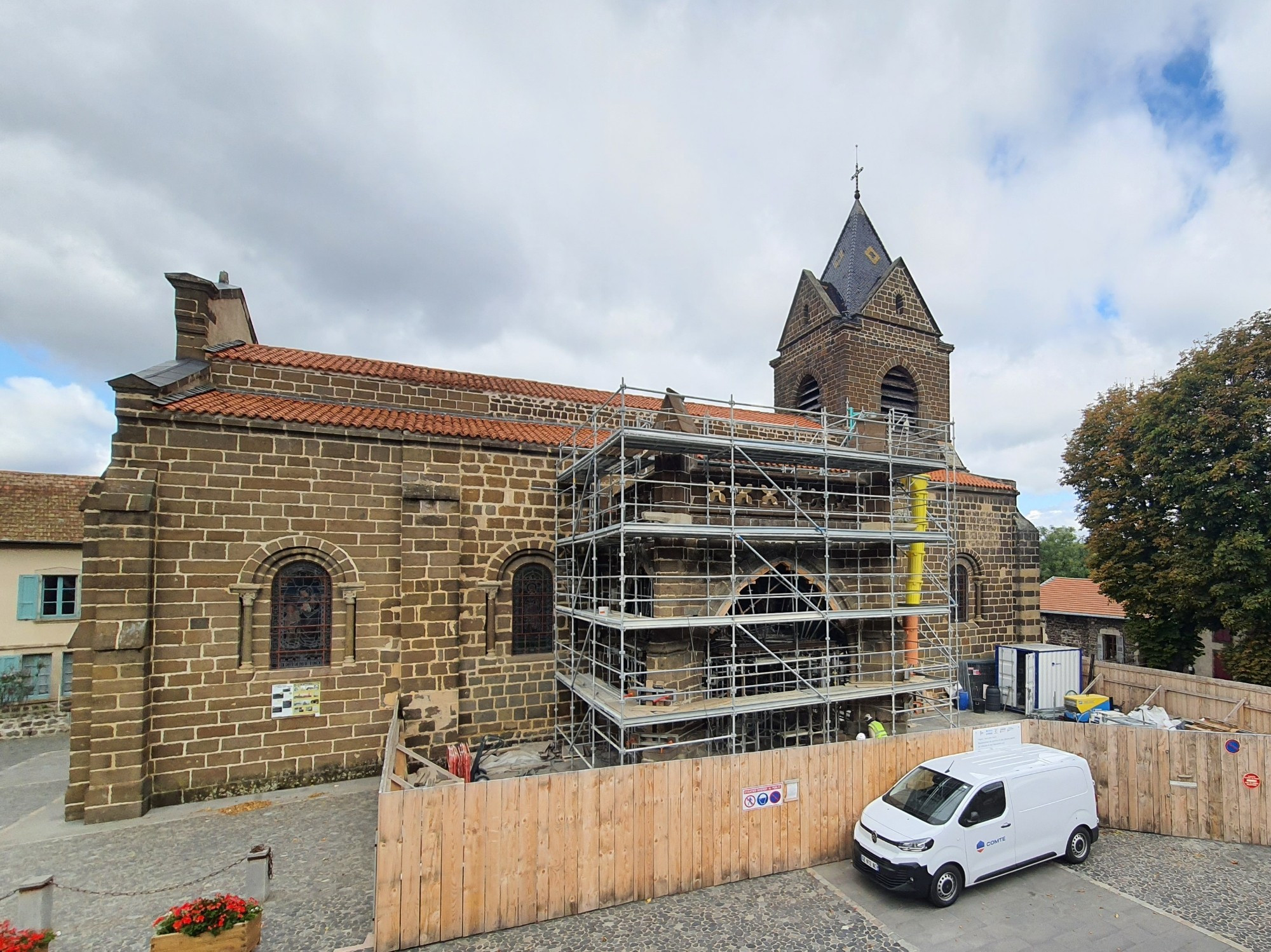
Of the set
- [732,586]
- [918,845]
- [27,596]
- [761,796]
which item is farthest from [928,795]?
[27,596]

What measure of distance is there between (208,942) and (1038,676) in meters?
19.7

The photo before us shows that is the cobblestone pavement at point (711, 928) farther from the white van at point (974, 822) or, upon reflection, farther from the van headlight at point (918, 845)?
the van headlight at point (918, 845)

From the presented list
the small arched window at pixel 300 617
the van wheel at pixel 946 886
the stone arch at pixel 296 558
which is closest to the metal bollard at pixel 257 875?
the small arched window at pixel 300 617

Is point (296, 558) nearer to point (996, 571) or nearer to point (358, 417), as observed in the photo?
point (358, 417)

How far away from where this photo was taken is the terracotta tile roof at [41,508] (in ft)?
58.2

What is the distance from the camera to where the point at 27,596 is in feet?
57.6

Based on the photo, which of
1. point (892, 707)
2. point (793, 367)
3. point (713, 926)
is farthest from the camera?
point (793, 367)

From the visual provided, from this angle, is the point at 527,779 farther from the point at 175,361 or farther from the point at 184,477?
the point at 175,361

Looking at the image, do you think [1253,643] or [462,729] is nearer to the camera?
[462,729]

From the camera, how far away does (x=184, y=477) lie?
36.9 feet

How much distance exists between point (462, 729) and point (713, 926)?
24.6 ft

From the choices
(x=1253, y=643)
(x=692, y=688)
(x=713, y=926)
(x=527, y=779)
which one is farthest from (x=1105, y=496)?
(x=527, y=779)

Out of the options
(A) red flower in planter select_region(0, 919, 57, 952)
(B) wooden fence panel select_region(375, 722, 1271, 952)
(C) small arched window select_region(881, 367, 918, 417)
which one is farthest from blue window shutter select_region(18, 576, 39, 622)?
(C) small arched window select_region(881, 367, 918, 417)

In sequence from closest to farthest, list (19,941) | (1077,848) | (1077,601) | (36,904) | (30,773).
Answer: (19,941), (36,904), (1077,848), (30,773), (1077,601)
